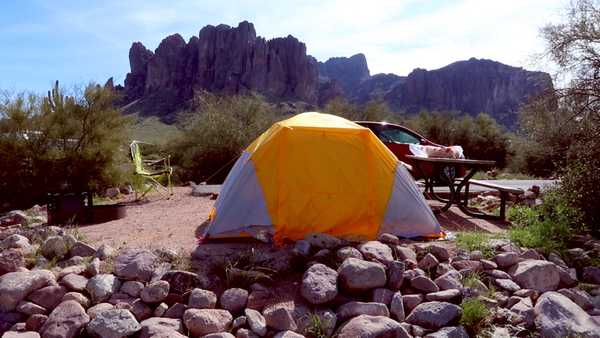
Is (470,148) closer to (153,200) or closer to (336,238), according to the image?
(153,200)

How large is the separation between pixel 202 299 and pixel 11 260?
6.82ft

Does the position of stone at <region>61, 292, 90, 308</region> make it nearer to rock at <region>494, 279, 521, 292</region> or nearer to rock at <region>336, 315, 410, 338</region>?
rock at <region>336, 315, 410, 338</region>

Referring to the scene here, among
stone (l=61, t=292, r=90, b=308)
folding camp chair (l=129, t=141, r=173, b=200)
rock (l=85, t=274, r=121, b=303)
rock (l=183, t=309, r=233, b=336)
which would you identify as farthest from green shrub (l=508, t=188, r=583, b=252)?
folding camp chair (l=129, t=141, r=173, b=200)

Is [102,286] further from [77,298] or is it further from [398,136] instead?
[398,136]

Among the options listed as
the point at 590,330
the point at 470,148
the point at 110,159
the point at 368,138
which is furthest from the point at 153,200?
the point at 470,148

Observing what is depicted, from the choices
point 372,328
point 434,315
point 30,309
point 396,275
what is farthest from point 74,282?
point 434,315

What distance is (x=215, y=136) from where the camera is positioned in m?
19.0

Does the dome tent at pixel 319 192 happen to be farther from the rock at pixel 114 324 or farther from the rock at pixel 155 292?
the rock at pixel 114 324

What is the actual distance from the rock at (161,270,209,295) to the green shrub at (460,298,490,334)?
245cm

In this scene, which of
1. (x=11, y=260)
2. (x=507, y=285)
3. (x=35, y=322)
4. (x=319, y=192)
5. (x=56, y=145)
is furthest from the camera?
(x=56, y=145)

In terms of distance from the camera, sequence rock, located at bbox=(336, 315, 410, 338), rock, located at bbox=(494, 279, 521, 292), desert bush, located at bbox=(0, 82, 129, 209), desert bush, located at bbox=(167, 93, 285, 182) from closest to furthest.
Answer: rock, located at bbox=(336, 315, 410, 338) < rock, located at bbox=(494, 279, 521, 292) < desert bush, located at bbox=(0, 82, 129, 209) < desert bush, located at bbox=(167, 93, 285, 182)

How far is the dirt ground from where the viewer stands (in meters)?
6.11

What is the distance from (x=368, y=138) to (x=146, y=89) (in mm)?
75345

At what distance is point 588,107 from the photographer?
29.4ft
